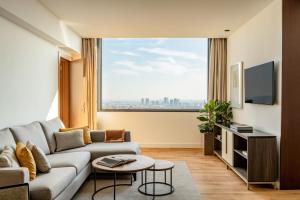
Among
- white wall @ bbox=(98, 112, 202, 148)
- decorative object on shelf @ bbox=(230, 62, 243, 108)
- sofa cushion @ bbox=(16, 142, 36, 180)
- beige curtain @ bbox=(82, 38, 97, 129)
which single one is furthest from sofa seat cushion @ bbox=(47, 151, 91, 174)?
decorative object on shelf @ bbox=(230, 62, 243, 108)

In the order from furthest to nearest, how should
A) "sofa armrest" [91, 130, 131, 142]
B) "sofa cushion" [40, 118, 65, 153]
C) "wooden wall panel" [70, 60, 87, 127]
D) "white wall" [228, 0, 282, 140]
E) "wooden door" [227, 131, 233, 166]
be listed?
"wooden wall panel" [70, 60, 87, 127], "sofa armrest" [91, 130, 131, 142], "wooden door" [227, 131, 233, 166], "sofa cushion" [40, 118, 65, 153], "white wall" [228, 0, 282, 140]

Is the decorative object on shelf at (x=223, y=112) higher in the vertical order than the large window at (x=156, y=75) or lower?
lower

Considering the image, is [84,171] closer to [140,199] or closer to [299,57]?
[140,199]

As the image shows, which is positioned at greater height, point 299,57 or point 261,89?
point 299,57

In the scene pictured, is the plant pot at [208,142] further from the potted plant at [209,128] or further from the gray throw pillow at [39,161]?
the gray throw pillow at [39,161]

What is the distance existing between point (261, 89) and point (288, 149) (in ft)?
3.18

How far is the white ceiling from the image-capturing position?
3.93 metres

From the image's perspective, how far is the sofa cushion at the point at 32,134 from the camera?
3244 mm

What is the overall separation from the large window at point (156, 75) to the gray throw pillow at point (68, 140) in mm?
2314

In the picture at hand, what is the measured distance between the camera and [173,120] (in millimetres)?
6473

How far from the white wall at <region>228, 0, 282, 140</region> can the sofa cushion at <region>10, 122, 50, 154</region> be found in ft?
10.4

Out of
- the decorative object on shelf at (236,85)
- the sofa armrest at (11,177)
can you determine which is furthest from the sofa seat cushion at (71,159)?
the decorative object on shelf at (236,85)

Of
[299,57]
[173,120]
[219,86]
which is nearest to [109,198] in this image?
[299,57]

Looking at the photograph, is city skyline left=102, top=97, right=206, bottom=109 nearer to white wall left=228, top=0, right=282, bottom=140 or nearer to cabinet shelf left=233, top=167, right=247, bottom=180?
white wall left=228, top=0, right=282, bottom=140
